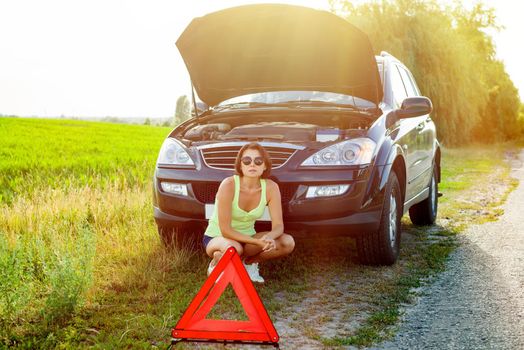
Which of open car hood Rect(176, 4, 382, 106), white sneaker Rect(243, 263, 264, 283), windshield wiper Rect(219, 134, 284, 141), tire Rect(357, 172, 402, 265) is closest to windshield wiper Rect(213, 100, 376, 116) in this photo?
open car hood Rect(176, 4, 382, 106)

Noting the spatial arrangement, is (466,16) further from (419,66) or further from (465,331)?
(465,331)

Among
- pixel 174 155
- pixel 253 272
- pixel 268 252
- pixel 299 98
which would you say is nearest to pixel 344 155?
pixel 268 252

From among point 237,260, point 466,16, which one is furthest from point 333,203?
point 466,16

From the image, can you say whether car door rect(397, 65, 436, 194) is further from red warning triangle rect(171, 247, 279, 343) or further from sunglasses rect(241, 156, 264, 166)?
red warning triangle rect(171, 247, 279, 343)

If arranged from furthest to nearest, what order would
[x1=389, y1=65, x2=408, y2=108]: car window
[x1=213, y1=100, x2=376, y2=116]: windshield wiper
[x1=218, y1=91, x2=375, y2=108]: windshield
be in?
[x1=389, y1=65, x2=408, y2=108]: car window, [x1=218, y1=91, x2=375, y2=108]: windshield, [x1=213, y1=100, x2=376, y2=116]: windshield wiper

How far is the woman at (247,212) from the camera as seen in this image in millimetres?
4637

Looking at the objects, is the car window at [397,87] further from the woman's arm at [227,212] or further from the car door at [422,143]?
the woman's arm at [227,212]

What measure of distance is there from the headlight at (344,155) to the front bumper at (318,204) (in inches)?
2.9

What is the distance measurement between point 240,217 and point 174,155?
1099 mm

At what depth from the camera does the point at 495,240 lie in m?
7.32

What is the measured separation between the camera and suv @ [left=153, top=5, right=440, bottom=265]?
518 cm

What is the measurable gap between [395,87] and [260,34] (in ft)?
4.79

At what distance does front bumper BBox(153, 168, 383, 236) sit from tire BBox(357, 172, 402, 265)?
0.18m

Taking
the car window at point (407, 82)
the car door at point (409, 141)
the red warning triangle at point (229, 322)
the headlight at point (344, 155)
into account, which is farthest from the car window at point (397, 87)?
the red warning triangle at point (229, 322)
